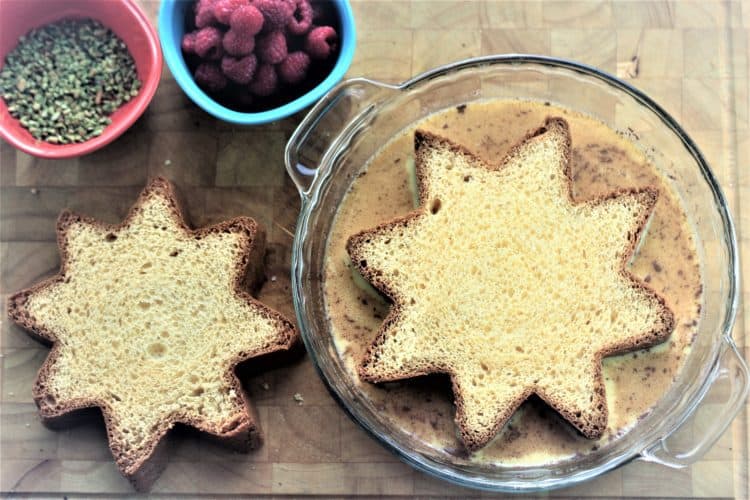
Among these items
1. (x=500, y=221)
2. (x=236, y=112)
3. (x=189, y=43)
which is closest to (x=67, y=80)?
(x=189, y=43)

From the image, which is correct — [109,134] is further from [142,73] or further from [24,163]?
[24,163]

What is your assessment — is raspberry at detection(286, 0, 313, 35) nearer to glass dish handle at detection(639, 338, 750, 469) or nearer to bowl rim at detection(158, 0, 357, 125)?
bowl rim at detection(158, 0, 357, 125)

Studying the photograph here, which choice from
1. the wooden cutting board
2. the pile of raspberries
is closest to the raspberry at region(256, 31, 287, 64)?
the pile of raspberries

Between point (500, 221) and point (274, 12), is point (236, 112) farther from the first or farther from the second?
point (500, 221)

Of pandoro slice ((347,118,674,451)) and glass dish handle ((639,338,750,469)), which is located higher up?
pandoro slice ((347,118,674,451))

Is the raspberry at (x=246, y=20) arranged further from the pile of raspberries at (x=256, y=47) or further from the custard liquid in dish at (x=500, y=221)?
the custard liquid in dish at (x=500, y=221)

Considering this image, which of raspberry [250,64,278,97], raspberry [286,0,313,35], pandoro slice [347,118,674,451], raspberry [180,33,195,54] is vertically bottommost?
pandoro slice [347,118,674,451]
